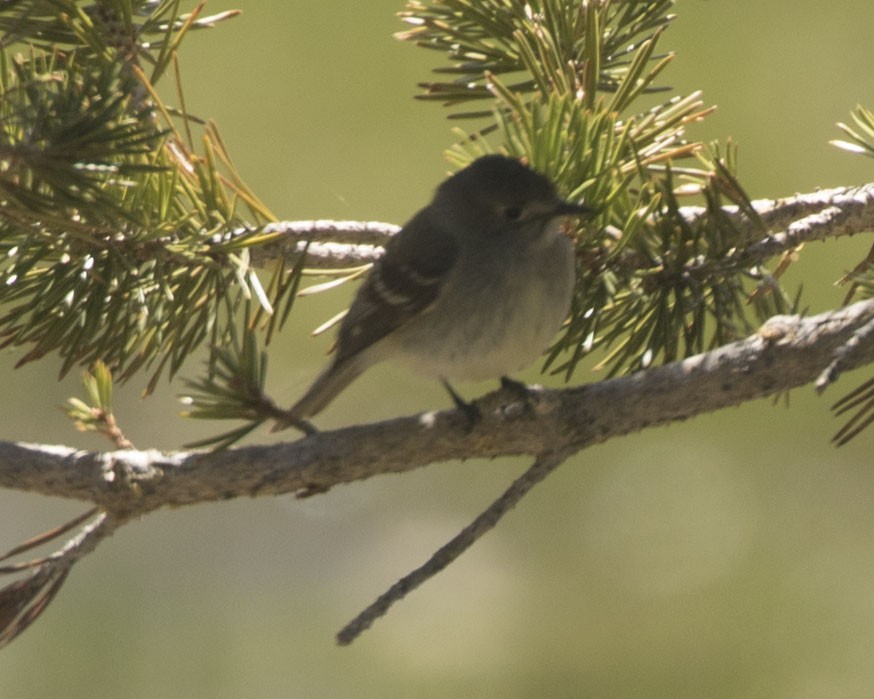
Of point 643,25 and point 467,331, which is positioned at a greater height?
point 643,25

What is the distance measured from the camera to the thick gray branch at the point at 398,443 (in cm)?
166

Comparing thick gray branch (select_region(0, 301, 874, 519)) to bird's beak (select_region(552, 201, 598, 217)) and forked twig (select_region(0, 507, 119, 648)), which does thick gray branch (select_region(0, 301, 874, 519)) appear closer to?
forked twig (select_region(0, 507, 119, 648))

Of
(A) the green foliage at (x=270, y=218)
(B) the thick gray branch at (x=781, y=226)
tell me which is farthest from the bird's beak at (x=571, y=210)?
(B) the thick gray branch at (x=781, y=226)

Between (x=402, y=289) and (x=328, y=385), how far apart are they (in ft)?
0.72

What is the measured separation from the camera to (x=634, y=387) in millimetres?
1728

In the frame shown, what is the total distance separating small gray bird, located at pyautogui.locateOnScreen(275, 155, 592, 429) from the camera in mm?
2240

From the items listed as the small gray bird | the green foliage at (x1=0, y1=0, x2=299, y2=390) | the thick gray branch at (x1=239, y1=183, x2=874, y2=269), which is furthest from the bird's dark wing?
the green foliage at (x1=0, y1=0, x2=299, y2=390)

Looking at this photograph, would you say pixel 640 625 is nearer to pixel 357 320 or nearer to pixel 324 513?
pixel 324 513

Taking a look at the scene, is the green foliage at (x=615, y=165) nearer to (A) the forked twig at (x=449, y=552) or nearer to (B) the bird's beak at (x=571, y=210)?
(B) the bird's beak at (x=571, y=210)

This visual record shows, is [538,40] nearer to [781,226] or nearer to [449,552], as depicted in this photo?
[781,226]

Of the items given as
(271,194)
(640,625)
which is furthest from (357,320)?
(271,194)

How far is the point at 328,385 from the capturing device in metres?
2.43

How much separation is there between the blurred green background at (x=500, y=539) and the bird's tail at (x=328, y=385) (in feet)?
3.37

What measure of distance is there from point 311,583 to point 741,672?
127cm
